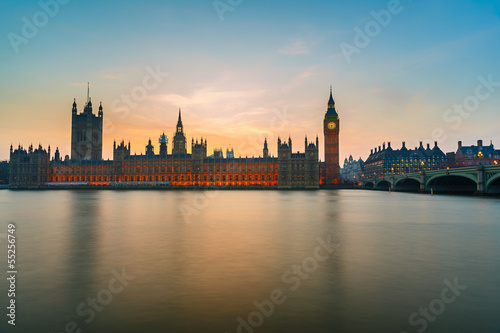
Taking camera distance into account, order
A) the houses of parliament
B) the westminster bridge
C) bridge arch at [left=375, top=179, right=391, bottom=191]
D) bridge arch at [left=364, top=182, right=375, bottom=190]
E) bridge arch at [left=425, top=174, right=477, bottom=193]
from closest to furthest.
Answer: the westminster bridge
bridge arch at [left=425, top=174, right=477, bottom=193]
bridge arch at [left=375, top=179, right=391, bottom=191]
bridge arch at [left=364, top=182, right=375, bottom=190]
the houses of parliament

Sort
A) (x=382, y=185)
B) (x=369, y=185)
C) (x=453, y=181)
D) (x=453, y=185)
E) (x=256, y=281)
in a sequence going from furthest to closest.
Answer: (x=369, y=185)
(x=382, y=185)
(x=453, y=185)
(x=453, y=181)
(x=256, y=281)

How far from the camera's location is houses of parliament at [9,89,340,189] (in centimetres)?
16500

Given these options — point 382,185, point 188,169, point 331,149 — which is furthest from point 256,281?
point 331,149

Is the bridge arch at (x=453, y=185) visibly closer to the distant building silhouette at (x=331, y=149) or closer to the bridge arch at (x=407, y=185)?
the bridge arch at (x=407, y=185)

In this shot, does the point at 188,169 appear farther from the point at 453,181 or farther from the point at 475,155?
the point at 475,155

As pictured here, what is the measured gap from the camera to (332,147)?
604 ft

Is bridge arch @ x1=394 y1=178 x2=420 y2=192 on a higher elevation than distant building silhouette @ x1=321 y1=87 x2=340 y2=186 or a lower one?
lower

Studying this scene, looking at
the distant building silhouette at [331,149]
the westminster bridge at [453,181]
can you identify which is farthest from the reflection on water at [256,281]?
the distant building silhouette at [331,149]

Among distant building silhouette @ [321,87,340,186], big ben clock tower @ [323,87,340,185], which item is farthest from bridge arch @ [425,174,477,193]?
big ben clock tower @ [323,87,340,185]

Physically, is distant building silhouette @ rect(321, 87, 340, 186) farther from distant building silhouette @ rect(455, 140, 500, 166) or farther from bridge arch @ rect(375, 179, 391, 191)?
distant building silhouette @ rect(455, 140, 500, 166)

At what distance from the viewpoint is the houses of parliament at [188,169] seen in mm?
165000

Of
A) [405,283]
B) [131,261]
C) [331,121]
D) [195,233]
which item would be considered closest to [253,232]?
[195,233]

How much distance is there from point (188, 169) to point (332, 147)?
73.7 meters

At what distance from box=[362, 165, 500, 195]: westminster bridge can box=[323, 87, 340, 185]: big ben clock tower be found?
29.4 meters
